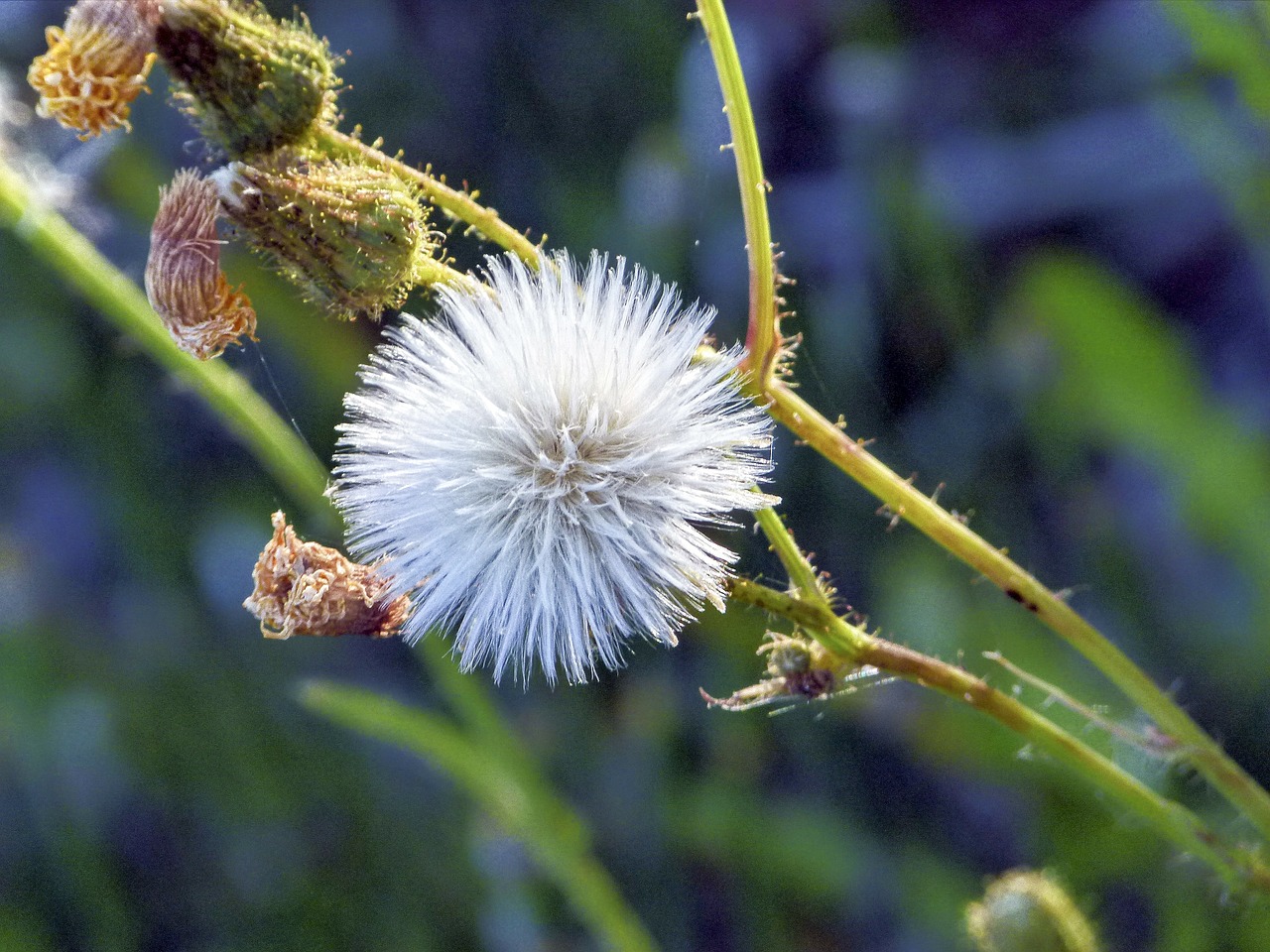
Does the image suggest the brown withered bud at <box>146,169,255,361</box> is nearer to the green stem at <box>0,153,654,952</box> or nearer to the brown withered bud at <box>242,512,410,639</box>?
the brown withered bud at <box>242,512,410,639</box>

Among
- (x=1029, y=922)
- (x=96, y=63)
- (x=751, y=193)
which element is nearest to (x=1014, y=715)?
(x=1029, y=922)

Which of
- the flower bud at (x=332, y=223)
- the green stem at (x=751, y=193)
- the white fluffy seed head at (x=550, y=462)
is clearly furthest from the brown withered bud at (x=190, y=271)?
the green stem at (x=751, y=193)

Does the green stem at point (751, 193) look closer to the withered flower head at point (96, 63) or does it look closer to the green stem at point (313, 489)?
the withered flower head at point (96, 63)

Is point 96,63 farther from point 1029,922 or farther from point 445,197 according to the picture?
point 1029,922

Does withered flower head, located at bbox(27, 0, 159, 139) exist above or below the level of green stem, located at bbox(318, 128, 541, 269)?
below

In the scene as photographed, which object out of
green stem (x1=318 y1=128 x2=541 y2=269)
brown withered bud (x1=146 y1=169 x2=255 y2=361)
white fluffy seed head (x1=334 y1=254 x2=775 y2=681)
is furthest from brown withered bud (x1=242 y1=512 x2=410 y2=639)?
green stem (x1=318 y1=128 x2=541 y2=269)

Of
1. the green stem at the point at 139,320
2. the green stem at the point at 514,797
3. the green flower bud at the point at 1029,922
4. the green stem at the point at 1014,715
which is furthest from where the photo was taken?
the green stem at the point at 514,797
